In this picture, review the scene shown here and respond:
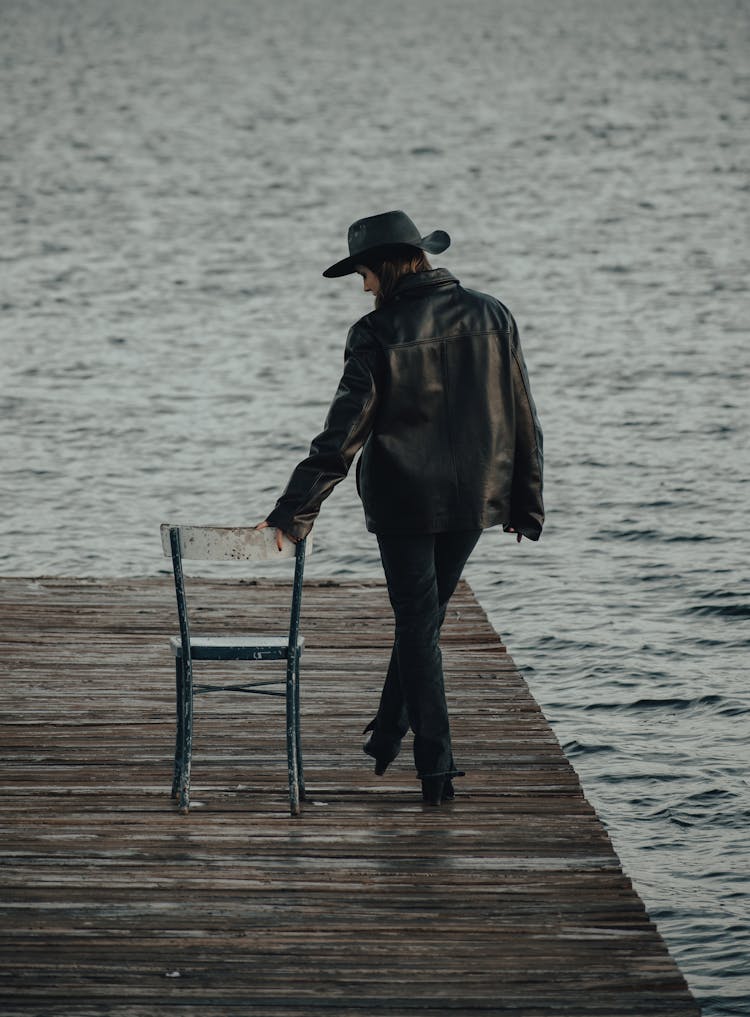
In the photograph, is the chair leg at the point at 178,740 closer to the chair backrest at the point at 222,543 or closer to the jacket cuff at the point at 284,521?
the chair backrest at the point at 222,543

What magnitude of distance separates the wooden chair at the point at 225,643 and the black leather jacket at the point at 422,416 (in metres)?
0.11

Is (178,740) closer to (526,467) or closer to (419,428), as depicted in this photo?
(419,428)

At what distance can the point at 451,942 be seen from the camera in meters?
4.37

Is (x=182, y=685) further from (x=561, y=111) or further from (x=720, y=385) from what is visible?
(x=561, y=111)

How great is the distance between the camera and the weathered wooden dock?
4.14 m

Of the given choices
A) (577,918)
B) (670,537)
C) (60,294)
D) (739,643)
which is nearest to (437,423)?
(577,918)

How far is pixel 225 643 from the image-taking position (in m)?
5.14

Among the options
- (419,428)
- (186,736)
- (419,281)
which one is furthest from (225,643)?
(419,281)

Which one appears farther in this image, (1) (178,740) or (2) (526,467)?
(1) (178,740)

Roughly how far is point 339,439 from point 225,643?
0.80 metres

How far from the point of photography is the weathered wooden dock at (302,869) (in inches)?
163

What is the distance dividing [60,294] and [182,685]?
1915 cm

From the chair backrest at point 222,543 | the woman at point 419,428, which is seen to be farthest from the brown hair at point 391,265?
the chair backrest at point 222,543

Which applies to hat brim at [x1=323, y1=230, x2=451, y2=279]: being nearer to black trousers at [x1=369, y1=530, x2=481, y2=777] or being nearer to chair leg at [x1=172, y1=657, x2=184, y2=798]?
black trousers at [x1=369, y1=530, x2=481, y2=777]
